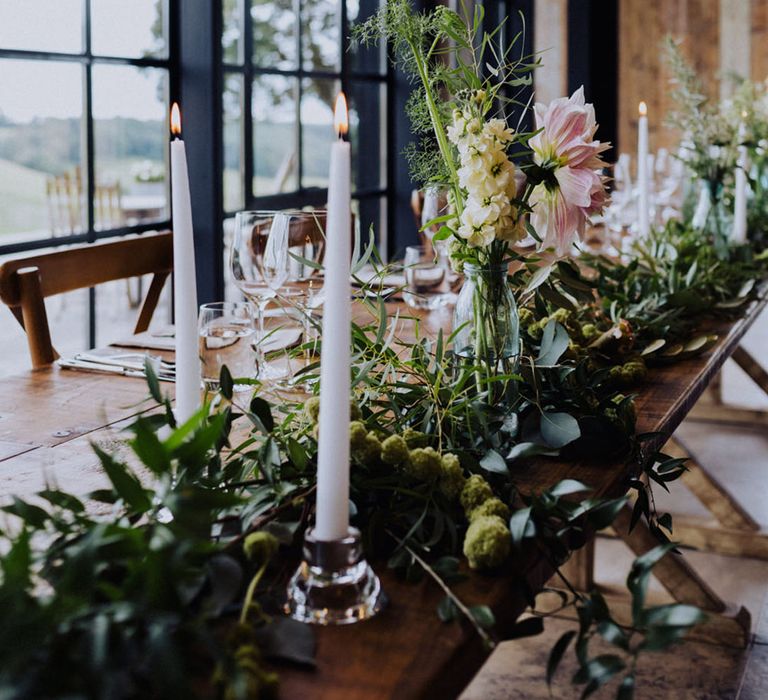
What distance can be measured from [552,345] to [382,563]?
397 mm

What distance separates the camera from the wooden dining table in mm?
616

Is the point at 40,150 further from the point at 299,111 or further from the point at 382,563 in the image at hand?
the point at 382,563

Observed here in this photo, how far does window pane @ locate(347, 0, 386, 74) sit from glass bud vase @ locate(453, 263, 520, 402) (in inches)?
108

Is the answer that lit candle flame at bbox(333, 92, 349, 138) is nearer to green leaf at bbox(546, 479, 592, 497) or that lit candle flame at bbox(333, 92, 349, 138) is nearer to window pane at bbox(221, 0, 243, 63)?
green leaf at bbox(546, 479, 592, 497)

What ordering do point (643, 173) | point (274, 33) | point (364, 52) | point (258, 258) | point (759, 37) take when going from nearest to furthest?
point (258, 258)
point (643, 173)
point (274, 33)
point (364, 52)
point (759, 37)

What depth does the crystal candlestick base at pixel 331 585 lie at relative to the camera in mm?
661

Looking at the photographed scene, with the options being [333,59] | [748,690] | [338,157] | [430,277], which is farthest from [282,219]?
[333,59]

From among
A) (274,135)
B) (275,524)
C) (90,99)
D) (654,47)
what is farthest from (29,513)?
(654,47)

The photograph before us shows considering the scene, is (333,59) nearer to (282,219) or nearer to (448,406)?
(282,219)

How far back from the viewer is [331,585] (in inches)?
26.5

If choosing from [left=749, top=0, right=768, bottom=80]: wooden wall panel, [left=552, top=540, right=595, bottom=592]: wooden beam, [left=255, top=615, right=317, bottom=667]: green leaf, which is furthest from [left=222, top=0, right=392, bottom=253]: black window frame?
[left=749, top=0, right=768, bottom=80]: wooden wall panel

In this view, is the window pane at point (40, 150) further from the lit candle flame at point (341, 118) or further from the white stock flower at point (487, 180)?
the lit candle flame at point (341, 118)

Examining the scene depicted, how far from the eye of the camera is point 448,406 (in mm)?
967

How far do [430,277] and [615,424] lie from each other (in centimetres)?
86
